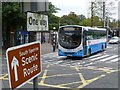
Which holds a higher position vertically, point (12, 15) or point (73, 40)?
point (12, 15)

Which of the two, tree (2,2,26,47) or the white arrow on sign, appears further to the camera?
tree (2,2,26,47)

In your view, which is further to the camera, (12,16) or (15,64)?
(12,16)

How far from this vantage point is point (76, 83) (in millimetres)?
12219

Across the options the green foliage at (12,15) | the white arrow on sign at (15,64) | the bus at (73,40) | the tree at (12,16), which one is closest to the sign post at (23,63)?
the white arrow on sign at (15,64)

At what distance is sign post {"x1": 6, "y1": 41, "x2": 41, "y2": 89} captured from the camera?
12.6ft

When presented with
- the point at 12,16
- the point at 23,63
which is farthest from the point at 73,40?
the point at 23,63

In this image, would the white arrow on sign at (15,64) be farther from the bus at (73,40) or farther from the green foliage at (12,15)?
the green foliage at (12,15)

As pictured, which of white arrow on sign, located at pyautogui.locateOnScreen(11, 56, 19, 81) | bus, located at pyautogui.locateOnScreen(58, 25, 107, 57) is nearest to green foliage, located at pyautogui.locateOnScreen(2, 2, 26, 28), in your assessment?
bus, located at pyautogui.locateOnScreen(58, 25, 107, 57)

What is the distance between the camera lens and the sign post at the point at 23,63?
3846 millimetres

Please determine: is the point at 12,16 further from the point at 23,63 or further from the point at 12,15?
the point at 23,63

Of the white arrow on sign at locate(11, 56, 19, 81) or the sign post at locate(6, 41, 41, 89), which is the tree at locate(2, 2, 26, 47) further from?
the white arrow on sign at locate(11, 56, 19, 81)

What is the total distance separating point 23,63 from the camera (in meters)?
4.19

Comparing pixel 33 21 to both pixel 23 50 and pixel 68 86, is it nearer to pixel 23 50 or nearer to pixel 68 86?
pixel 23 50

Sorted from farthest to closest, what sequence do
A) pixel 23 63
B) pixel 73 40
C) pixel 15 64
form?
pixel 73 40 → pixel 23 63 → pixel 15 64
